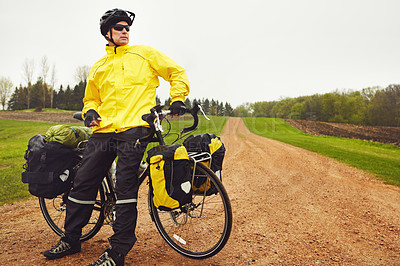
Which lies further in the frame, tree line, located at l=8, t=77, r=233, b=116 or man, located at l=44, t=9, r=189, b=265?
tree line, located at l=8, t=77, r=233, b=116

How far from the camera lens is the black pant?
2256 mm

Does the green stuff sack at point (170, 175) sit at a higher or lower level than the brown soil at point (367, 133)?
higher

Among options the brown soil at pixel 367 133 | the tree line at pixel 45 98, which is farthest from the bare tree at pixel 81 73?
the brown soil at pixel 367 133

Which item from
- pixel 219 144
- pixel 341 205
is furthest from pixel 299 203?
pixel 219 144

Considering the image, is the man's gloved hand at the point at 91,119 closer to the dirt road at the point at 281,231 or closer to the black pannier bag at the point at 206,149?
the black pannier bag at the point at 206,149

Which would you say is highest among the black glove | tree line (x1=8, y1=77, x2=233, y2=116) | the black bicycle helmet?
tree line (x1=8, y1=77, x2=233, y2=116)

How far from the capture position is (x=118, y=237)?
7.36 ft

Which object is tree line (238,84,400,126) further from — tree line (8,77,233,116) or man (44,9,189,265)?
man (44,9,189,265)

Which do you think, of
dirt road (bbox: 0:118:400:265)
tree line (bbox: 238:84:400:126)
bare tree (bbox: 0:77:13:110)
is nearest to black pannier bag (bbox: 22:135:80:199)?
dirt road (bbox: 0:118:400:265)

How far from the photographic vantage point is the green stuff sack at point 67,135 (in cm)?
267

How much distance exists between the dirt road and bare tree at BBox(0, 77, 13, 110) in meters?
64.1

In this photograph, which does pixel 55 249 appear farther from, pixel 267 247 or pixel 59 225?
pixel 267 247

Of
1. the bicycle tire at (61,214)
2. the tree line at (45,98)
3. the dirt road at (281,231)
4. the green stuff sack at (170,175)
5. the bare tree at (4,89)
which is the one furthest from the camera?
the tree line at (45,98)

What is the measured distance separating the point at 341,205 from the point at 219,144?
336 centimetres
